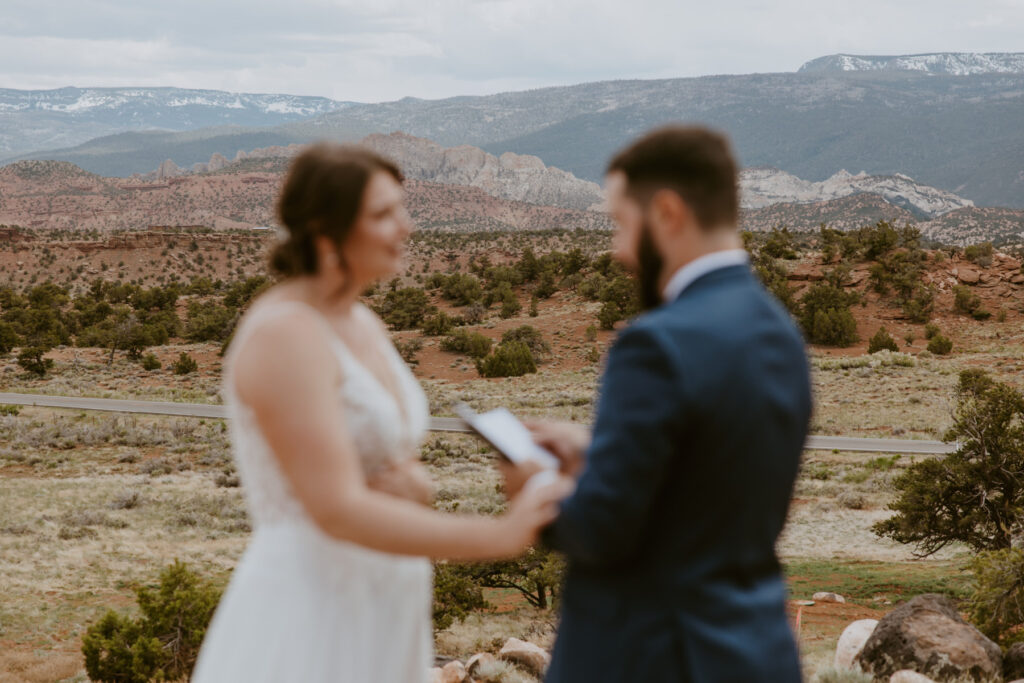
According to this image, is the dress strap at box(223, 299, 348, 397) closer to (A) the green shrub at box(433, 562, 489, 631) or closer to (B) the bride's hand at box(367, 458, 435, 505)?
(B) the bride's hand at box(367, 458, 435, 505)

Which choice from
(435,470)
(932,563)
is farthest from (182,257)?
(932,563)

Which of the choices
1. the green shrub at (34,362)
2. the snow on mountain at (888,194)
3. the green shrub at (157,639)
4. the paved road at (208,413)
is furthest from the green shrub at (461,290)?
the snow on mountain at (888,194)

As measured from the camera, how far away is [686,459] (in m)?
1.72

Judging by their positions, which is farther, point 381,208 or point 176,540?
point 176,540

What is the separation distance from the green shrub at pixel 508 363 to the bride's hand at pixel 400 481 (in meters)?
34.3

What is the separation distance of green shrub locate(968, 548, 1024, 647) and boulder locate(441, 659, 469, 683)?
5.61m

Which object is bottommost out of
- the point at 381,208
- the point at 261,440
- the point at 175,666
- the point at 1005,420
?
the point at 175,666

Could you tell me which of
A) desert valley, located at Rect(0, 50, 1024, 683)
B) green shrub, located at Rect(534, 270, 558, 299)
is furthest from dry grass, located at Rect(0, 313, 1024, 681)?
green shrub, located at Rect(534, 270, 558, 299)

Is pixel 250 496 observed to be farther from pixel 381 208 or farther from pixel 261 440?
pixel 381 208

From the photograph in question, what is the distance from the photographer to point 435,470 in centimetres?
2325

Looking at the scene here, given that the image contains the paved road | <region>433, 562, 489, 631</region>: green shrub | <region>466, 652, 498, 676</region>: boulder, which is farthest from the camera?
the paved road

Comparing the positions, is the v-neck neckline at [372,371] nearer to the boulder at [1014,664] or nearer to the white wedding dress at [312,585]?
the white wedding dress at [312,585]

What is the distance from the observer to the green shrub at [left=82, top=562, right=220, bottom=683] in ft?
26.7

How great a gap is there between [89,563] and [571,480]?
629 inches
